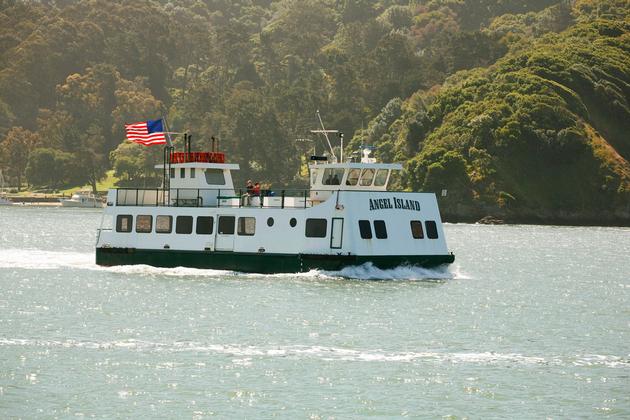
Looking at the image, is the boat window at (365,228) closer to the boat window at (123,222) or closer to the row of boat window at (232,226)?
the row of boat window at (232,226)

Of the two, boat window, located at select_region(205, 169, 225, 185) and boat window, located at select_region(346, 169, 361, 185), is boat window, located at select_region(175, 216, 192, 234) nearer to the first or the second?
boat window, located at select_region(205, 169, 225, 185)

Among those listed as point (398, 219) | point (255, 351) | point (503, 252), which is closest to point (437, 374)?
point (255, 351)

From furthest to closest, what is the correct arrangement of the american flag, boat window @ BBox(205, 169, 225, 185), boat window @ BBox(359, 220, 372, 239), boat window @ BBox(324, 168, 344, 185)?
the american flag → boat window @ BBox(205, 169, 225, 185) → boat window @ BBox(324, 168, 344, 185) → boat window @ BBox(359, 220, 372, 239)

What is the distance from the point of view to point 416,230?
178 ft

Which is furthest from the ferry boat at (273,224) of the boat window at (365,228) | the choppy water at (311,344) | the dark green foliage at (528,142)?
the dark green foliage at (528,142)

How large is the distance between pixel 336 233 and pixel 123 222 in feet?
35.9

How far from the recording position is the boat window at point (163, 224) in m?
56.7

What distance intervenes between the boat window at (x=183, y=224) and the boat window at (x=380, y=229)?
8776 millimetres

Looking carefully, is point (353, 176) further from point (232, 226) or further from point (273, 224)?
point (232, 226)

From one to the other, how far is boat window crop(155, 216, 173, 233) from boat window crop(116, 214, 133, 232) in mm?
1502

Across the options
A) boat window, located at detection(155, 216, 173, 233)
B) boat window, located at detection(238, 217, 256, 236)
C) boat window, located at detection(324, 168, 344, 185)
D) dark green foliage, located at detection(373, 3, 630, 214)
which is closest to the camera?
boat window, located at detection(238, 217, 256, 236)

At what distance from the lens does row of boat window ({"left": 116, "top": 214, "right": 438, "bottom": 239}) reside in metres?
53.1

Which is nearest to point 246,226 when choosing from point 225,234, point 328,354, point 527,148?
point 225,234

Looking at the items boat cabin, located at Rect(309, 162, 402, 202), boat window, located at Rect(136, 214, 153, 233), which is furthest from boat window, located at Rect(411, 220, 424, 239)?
boat window, located at Rect(136, 214, 153, 233)
